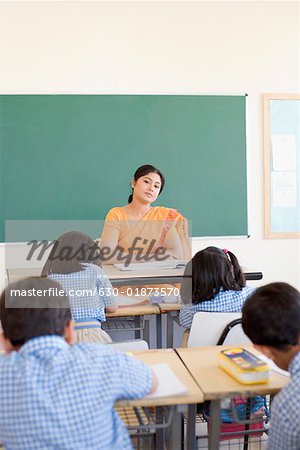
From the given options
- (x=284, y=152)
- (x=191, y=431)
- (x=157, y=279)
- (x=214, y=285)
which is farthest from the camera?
(x=284, y=152)

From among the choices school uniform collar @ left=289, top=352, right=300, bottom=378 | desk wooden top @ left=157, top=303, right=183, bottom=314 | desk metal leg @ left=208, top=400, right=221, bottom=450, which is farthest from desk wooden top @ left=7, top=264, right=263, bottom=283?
school uniform collar @ left=289, top=352, right=300, bottom=378

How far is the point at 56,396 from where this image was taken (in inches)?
53.6

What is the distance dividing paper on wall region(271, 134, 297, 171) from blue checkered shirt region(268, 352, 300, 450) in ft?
12.9

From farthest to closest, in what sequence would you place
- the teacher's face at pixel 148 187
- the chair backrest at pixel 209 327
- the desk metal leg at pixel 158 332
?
the teacher's face at pixel 148 187 < the desk metal leg at pixel 158 332 < the chair backrest at pixel 209 327

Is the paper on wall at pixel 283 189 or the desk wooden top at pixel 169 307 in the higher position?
the paper on wall at pixel 283 189

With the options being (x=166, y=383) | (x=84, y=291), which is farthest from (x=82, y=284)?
(x=166, y=383)

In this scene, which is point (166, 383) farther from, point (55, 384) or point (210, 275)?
point (210, 275)

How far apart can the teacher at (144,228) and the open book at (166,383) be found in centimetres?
196

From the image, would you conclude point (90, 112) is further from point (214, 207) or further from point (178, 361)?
point (178, 361)

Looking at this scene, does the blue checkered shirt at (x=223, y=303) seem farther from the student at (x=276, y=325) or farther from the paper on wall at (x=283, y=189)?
the paper on wall at (x=283, y=189)

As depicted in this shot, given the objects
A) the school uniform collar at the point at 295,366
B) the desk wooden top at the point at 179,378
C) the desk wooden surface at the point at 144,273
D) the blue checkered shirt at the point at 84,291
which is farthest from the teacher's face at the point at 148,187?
the school uniform collar at the point at 295,366

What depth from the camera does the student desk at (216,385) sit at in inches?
64.6

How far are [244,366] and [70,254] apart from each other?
4.17 feet
